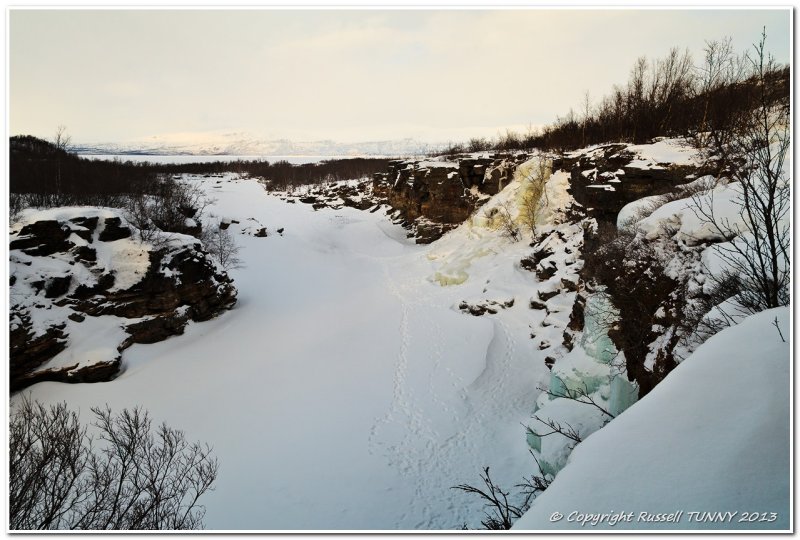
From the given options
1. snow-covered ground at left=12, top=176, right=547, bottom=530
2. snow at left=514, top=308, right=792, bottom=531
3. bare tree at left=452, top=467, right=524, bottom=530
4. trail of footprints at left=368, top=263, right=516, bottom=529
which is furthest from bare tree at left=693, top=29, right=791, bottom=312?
Result: trail of footprints at left=368, top=263, right=516, bottom=529

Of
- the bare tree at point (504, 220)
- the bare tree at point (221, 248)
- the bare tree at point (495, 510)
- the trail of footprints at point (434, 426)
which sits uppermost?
the bare tree at point (504, 220)

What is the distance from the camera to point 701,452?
3.10 m

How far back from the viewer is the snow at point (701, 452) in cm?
287

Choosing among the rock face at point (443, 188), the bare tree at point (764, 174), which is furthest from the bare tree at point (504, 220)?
the bare tree at point (764, 174)

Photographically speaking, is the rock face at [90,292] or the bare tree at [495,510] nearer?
Result: the bare tree at [495,510]

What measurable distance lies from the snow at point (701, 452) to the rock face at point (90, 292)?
16.8m

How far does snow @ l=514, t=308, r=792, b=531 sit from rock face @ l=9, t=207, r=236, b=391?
55.1 feet

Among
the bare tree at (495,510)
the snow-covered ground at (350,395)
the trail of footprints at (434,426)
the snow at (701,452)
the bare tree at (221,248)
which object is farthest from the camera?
the bare tree at (221,248)

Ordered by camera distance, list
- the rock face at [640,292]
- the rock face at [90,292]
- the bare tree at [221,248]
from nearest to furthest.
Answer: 1. the rock face at [640,292]
2. the rock face at [90,292]
3. the bare tree at [221,248]

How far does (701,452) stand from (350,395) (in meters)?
11.6

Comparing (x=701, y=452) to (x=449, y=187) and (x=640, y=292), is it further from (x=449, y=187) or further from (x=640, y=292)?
(x=449, y=187)

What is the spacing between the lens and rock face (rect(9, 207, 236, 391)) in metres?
13.2

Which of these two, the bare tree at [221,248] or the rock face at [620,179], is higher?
the rock face at [620,179]

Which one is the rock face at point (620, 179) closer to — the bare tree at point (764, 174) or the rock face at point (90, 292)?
the bare tree at point (764, 174)
